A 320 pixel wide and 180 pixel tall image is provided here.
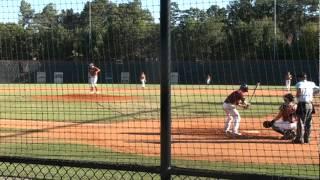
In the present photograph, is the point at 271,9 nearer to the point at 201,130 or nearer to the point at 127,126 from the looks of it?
the point at 201,130

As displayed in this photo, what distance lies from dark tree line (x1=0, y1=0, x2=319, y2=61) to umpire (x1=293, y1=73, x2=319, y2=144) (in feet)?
19.2

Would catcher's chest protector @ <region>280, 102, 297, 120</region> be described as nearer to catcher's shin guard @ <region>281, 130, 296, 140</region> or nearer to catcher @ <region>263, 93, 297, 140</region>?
catcher @ <region>263, 93, 297, 140</region>

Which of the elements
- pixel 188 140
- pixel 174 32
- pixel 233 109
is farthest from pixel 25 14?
pixel 233 109

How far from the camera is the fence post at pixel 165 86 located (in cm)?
600

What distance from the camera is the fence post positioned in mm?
5996

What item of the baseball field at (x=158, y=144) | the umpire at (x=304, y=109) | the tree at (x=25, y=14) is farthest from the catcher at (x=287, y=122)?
the tree at (x=25, y=14)

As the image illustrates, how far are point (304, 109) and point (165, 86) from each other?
7954 mm

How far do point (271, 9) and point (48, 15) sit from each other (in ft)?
10.1

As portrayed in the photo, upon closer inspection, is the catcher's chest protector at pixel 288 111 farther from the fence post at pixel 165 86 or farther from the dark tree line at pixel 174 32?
→ the fence post at pixel 165 86

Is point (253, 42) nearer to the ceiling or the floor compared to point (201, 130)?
nearer to the ceiling

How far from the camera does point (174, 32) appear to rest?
688cm

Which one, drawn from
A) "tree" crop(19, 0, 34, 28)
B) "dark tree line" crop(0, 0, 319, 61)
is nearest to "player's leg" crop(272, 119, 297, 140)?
"dark tree line" crop(0, 0, 319, 61)

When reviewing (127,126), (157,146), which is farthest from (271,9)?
(127,126)

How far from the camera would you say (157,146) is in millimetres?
12477
